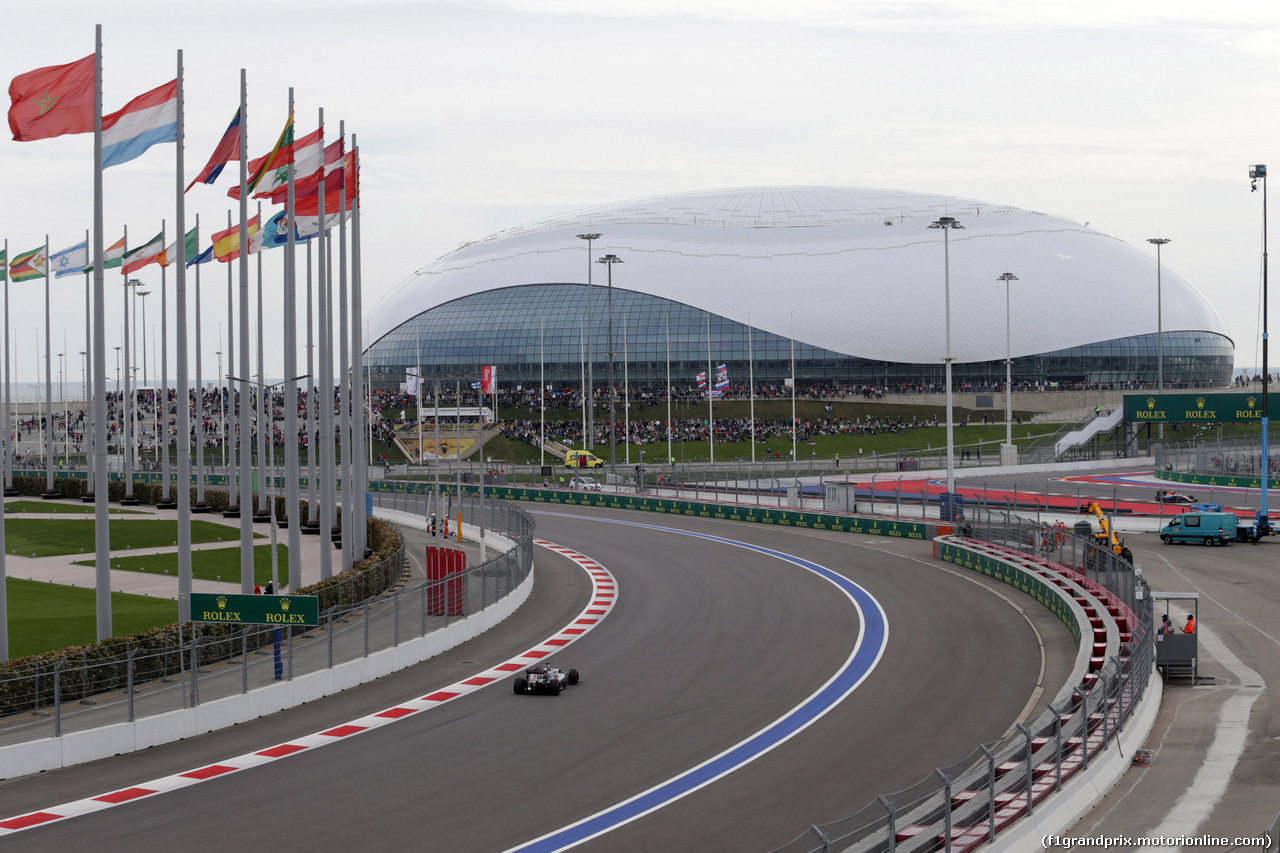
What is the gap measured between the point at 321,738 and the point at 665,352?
3819 inches

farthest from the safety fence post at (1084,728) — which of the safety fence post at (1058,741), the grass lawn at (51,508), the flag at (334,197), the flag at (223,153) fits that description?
the grass lawn at (51,508)

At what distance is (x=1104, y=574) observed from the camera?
3056 cm

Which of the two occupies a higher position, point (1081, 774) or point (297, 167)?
point (297, 167)

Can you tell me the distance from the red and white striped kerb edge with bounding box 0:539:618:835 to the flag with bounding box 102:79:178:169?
37.7 ft

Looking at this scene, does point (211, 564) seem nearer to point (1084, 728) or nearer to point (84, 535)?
point (84, 535)

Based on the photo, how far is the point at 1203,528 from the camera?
45062mm

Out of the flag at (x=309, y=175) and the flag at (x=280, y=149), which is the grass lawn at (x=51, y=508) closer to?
the flag at (x=309, y=175)

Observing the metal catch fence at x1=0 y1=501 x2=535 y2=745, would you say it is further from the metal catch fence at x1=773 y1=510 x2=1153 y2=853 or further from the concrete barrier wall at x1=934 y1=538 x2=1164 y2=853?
the concrete barrier wall at x1=934 y1=538 x2=1164 y2=853

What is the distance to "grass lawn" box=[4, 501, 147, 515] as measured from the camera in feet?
194

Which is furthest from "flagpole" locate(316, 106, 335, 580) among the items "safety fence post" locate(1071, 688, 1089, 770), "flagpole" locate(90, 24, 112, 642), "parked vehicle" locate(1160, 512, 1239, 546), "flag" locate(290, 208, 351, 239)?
"parked vehicle" locate(1160, 512, 1239, 546)

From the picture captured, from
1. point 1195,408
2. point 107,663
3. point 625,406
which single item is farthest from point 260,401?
point 625,406

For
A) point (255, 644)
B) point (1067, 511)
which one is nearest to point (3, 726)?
point (255, 644)

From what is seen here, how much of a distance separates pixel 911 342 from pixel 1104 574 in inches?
3340

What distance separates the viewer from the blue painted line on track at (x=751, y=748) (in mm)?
15586
